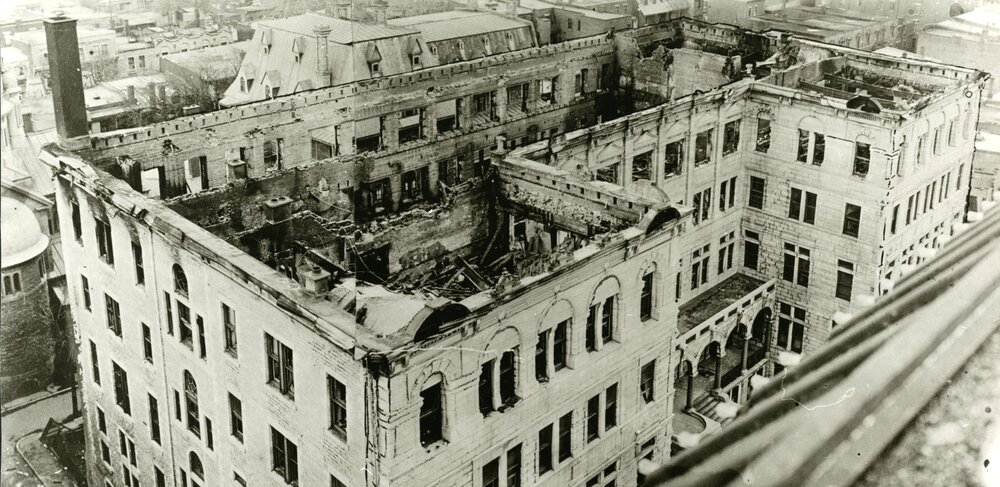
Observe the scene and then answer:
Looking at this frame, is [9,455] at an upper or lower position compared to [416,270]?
lower

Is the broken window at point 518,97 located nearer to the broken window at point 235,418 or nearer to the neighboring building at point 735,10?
the neighboring building at point 735,10

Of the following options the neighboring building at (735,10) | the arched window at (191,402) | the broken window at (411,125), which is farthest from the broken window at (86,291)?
the neighboring building at (735,10)

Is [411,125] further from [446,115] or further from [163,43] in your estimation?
[163,43]

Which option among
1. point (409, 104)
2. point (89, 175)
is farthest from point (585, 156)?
point (89, 175)

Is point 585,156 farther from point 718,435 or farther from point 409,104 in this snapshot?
point 718,435

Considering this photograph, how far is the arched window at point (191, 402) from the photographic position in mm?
33719

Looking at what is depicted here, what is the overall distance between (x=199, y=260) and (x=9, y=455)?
2651 centimetres

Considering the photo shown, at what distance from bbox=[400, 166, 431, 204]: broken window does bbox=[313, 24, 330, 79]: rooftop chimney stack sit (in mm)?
7458

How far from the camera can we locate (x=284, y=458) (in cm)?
2970

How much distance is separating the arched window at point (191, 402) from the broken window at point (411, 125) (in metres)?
24.2

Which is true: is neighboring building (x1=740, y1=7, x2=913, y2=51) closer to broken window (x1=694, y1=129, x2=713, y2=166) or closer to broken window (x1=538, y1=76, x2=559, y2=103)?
broken window (x1=694, y1=129, x2=713, y2=166)

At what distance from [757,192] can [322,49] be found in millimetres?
26337

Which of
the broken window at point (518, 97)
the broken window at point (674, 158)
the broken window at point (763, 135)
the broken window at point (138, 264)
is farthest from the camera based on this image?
the broken window at point (518, 97)

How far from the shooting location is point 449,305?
81.7 feet
